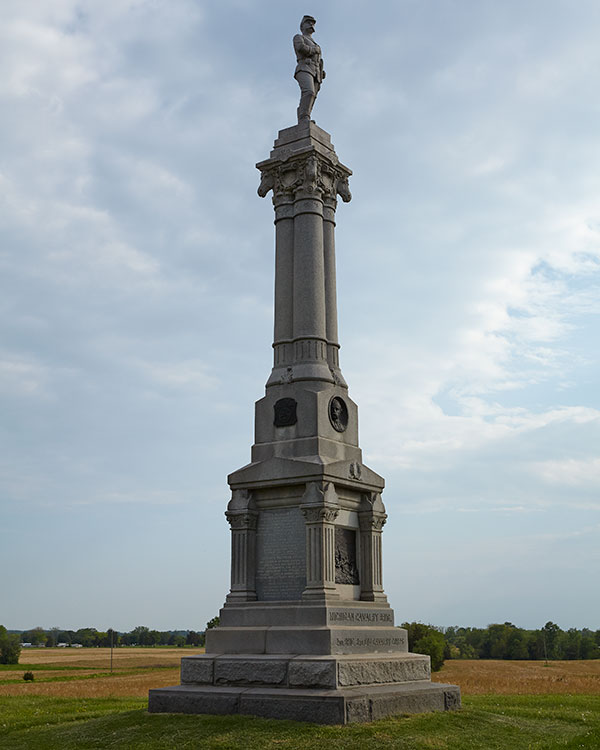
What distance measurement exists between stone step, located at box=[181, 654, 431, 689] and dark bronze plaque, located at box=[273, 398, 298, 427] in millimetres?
5066

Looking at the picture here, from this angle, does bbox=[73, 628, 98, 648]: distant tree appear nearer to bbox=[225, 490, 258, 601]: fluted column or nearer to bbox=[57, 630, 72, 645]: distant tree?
bbox=[57, 630, 72, 645]: distant tree

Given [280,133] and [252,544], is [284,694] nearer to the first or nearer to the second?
[252,544]

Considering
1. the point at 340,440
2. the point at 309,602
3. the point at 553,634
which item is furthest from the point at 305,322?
the point at 553,634

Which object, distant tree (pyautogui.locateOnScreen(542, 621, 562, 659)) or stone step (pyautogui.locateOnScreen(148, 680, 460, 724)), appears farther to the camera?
distant tree (pyautogui.locateOnScreen(542, 621, 562, 659))

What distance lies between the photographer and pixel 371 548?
1761cm

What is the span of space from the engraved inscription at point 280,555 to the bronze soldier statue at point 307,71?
1025 centimetres

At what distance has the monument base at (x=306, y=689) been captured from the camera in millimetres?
13430

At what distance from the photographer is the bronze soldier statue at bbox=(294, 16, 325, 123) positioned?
66.8 feet

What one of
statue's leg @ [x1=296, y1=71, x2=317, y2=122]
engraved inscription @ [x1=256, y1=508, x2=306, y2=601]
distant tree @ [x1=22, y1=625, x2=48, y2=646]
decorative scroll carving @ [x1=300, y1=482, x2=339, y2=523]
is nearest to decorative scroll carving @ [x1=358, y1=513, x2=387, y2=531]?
decorative scroll carving @ [x1=300, y1=482, x2=339, y2=523]

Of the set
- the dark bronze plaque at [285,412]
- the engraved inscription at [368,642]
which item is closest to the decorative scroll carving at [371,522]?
the engraved inscription at [368,642]

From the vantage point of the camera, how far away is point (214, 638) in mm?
16531

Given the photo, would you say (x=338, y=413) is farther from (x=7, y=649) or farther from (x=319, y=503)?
(x=7, y=649)

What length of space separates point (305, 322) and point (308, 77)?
691cm

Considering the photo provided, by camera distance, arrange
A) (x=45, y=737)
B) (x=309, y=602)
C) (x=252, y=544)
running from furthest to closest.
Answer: (x=252, y=544)
(x=309, y=602)
(x=45, y=737)
